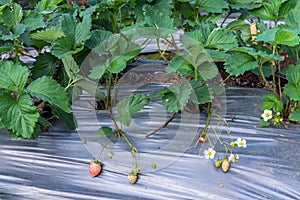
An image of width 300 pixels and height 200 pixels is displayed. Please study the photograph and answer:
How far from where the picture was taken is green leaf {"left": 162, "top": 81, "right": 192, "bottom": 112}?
3.68 feet

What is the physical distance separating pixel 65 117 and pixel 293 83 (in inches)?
33.1

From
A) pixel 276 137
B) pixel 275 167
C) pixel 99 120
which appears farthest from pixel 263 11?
pixel 99 120

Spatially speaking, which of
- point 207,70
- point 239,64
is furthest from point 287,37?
point 207,70

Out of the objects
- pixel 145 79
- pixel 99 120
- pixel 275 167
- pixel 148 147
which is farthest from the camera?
pixel 145 79

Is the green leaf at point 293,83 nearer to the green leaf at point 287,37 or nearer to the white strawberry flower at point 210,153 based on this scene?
the green leaf at point 287,37

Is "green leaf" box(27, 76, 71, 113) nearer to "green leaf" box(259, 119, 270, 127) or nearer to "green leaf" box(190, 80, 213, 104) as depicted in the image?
"green leaf" box(190, 80, 213, 104)

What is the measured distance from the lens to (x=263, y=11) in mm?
1560

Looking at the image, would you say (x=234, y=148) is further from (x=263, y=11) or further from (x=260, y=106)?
(x=263, y=11)

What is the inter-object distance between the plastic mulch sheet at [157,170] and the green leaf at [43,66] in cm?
23

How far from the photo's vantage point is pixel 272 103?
1372 mm

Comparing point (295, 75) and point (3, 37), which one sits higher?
point (3, 37)

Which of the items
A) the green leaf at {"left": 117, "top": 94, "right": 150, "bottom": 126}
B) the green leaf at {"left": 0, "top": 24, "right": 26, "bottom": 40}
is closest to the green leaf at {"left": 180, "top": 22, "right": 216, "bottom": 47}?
the green leaf at {"left": 117, "top": 94, "right": 150, "bottom": 126}

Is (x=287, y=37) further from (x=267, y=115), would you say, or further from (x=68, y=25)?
(x=68, y=25)

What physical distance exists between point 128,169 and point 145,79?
69cm
